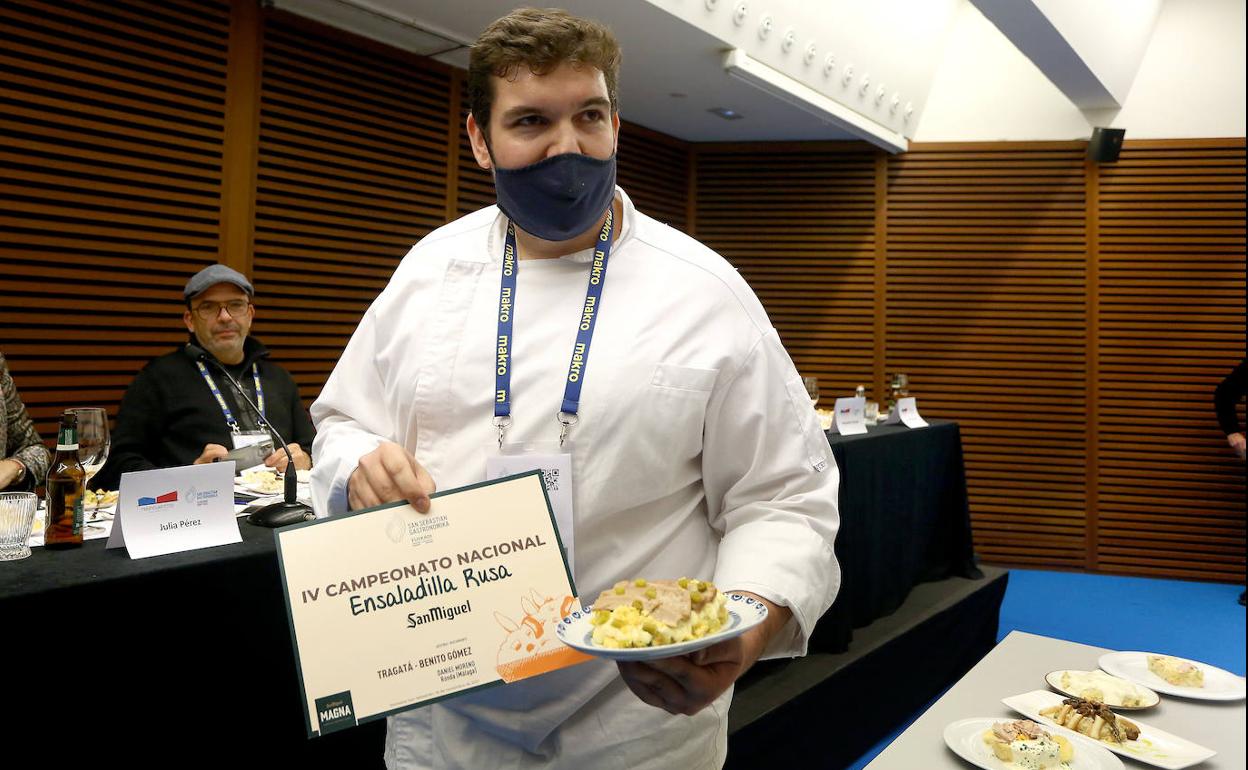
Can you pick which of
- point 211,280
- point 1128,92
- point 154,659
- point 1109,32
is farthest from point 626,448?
point 1128,92

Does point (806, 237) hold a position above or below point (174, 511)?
above

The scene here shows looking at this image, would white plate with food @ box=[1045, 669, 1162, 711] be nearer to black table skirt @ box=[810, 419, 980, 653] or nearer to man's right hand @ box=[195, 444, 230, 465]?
black table skirt @ box=[810, 419, 980, 653]

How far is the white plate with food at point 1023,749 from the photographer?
132cm

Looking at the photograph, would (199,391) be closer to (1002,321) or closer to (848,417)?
(848,417)

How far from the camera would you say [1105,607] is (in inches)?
213

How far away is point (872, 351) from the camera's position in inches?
279

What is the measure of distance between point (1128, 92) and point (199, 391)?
21.3 feet

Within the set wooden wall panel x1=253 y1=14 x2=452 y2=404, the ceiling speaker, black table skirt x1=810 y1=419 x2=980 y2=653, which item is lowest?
black table skirt x1=810 y1=419 x2=980 y2=653

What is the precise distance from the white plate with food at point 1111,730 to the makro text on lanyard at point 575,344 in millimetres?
965

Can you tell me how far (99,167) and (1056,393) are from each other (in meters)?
6.35

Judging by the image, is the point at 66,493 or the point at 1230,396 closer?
the point at 66,493

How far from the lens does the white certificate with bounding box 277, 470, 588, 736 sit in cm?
103

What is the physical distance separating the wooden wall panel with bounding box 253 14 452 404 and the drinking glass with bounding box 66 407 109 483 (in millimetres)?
2810

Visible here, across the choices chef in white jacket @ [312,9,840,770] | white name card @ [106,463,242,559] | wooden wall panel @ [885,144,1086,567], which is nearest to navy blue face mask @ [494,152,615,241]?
chef in white jacket @ [312,9,840,770]
